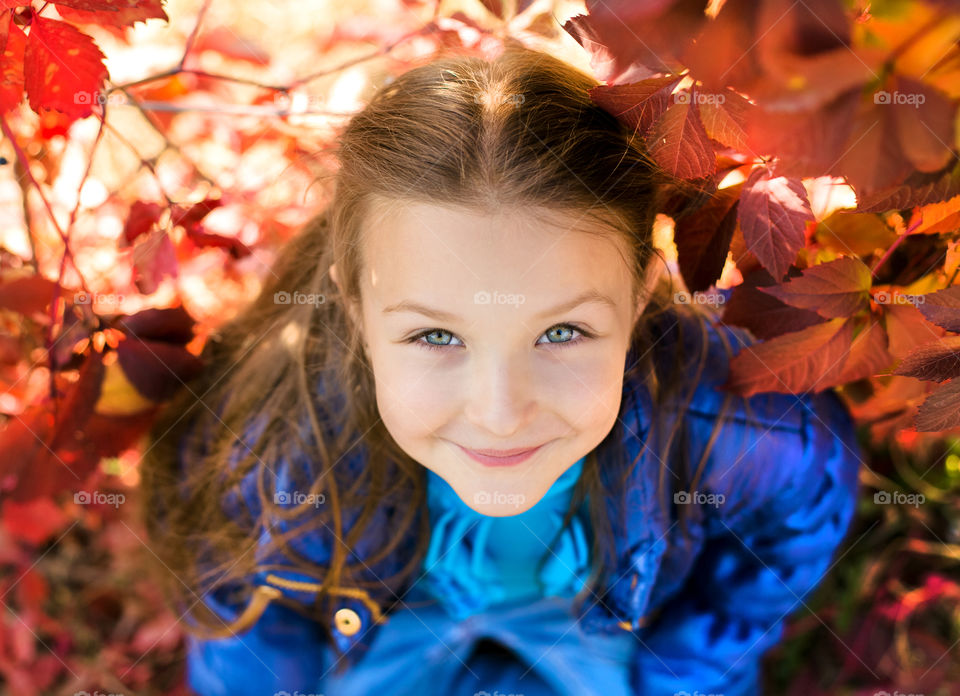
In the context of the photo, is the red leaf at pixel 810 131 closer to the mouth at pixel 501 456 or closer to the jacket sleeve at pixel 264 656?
the mouth at pixel 501 456

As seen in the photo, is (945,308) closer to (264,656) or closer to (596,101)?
(596,101)

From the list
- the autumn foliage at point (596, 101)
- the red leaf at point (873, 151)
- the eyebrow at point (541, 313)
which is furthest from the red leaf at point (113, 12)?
the red leaf at point (873, 151)

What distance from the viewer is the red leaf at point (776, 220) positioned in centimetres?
87

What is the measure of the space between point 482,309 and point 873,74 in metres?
0.49

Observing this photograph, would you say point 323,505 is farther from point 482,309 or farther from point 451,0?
point 451,0

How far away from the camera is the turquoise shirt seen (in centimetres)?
141

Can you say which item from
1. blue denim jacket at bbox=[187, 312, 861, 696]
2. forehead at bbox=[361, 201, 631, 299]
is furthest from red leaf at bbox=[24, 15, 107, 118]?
blue denim jacket at bbox=[187, 312, 861, 696]

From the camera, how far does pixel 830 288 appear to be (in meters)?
0.97

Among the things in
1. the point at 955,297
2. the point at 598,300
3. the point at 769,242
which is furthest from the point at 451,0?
the point at 955,297

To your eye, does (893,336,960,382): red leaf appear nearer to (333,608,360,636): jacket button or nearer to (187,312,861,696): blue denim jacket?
(187,312,861,696): blue denim jacket

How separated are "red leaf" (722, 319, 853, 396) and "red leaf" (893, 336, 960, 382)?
0.40ft

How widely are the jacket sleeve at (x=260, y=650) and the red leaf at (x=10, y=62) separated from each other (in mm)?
856

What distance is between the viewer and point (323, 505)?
1.33 meters

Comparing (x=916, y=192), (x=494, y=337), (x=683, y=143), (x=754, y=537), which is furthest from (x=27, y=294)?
(x=754, y=537)
